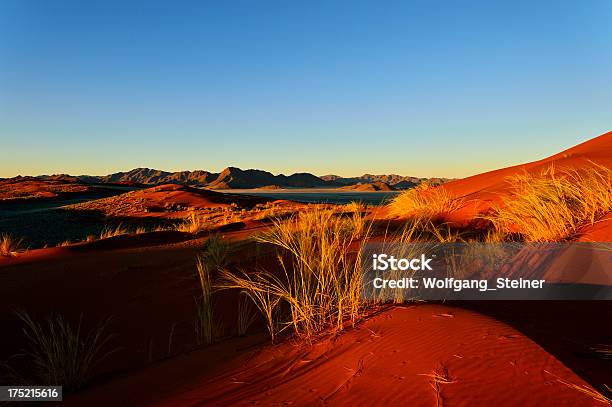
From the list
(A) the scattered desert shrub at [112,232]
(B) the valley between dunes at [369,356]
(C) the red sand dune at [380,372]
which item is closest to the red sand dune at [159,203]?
(A) the scattered desert shrub at [112,232]

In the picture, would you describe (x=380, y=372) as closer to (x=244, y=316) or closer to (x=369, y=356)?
(x=369, y=356)

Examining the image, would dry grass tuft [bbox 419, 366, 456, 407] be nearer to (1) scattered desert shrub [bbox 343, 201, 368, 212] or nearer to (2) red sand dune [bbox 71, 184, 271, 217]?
(1) scattered desert shrub [bbox 343, 201, 368, 212]

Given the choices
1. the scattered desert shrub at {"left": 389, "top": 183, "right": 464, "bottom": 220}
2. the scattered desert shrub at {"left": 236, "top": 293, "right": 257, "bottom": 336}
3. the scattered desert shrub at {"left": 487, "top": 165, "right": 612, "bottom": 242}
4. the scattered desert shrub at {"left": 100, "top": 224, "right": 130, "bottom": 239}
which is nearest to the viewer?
the scattered desert shrub at {"left": 236, "top": 293, "right": 257, "bottom": 336}

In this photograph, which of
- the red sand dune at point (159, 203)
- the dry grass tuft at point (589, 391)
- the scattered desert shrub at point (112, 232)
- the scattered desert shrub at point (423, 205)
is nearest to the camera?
the dry grass tuft at point (589, 391)

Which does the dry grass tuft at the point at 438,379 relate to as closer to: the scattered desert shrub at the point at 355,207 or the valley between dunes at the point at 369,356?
the valley between dunes at the point at 369,356

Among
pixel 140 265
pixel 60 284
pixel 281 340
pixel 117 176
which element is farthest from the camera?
pixel 117 176

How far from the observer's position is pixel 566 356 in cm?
271

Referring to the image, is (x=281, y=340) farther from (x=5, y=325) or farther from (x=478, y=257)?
(x=5, y=325)

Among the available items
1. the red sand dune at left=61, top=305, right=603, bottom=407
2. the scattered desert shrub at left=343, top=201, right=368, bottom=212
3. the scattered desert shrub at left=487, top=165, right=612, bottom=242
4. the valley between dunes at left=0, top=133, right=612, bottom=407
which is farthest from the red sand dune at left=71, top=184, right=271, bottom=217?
the red sand dune at left=61, top=305, right=603, bottom=407

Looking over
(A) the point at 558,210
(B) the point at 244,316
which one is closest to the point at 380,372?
(B) the point at 244,316

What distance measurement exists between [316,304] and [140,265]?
536 centimetres

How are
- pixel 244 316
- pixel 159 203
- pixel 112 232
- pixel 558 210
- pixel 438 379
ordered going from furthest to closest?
pixel 159 203 → pixel 112 232 → pixel 558 210 → pixel 244 316 → pixel 438 379

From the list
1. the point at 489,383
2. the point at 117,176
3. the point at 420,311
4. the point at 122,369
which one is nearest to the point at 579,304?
the point at 420,311

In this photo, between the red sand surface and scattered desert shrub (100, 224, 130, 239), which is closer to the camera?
the red sand surface
